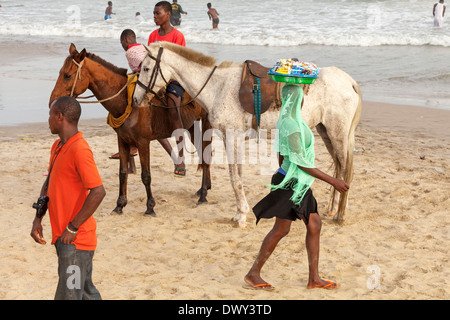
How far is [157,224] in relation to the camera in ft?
24.2

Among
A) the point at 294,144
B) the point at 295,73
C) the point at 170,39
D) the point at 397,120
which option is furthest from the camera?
the point at 397,120

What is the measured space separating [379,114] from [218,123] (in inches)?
283

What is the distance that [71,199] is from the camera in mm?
3889

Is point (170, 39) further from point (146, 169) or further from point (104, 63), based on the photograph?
point (146, 169)

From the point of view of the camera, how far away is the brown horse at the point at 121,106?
23.0 ft

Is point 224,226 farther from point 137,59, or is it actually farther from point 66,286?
point 66,286

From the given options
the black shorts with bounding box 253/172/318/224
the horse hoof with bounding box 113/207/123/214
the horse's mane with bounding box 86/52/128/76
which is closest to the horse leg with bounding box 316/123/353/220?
the black shorts with bounding box 253/172/318/224

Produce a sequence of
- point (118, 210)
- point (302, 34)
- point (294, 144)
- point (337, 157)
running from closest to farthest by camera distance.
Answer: point (294, 144)
point (337, 157)
point (118, 210)
point (302, 34)

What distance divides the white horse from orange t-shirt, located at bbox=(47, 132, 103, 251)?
3.32 meters

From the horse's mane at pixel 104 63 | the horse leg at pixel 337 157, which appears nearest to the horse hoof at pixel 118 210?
the horse's mane at pixel 104 63

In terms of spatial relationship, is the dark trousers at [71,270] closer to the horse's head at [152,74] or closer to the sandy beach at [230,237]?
the sandy beach at [230,237]

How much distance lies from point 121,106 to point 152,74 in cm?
62

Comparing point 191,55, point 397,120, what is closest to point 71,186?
point 191,55

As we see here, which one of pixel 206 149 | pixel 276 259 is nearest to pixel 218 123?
pixel 206 149
